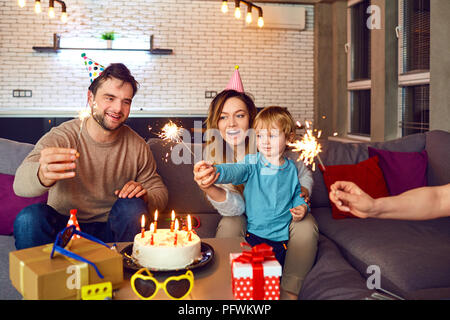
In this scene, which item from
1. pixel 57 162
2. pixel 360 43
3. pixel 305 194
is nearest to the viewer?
pixel 57 162

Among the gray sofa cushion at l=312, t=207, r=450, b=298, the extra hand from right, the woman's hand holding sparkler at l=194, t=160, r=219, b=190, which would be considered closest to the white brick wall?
the gray sofa cushion at l=312, t=207, r=450, b=298

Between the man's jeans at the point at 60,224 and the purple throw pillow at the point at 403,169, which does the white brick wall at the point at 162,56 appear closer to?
the purple throw pillow at the point at 403,169

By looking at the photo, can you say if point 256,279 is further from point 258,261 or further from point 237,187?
point 237,187

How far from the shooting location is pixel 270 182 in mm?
2053

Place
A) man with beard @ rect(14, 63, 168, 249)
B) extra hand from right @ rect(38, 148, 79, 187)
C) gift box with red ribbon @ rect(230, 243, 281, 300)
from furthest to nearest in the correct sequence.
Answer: man with beard @ rect(14, 63, 168, 249) < extra hand from right @ rect(38, 148, 79, 187) < gift box with red ribbon @ rect(230, 243, 281, 300)

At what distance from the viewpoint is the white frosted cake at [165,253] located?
1275 mm

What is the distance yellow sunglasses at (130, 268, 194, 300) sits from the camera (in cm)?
112

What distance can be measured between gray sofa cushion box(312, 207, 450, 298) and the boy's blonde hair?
0.68 meters

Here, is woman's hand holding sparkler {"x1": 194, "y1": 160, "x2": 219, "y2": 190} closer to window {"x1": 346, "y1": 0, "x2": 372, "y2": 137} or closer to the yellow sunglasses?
the yellow sunglasses

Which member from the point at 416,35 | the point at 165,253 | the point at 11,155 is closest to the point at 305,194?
the point at 165,253

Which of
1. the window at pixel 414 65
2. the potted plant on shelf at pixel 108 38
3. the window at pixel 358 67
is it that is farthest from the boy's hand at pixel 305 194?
the potted plant on shelf at pixel 108 38

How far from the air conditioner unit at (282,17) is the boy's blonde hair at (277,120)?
181 inches

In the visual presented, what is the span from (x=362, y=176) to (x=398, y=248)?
75cm

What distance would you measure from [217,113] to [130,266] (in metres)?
1.24
